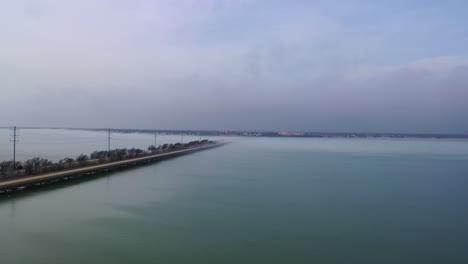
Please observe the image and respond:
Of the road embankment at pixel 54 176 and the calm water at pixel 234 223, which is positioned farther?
the road embankment at pixel 54 176

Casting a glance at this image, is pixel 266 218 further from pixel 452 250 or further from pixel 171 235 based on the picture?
pixel 452 250

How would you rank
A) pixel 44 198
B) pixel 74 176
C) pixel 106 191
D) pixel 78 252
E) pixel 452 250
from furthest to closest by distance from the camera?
pixel 74 176 < pixel 106 191 < pixel 44 198 < pixel 452 250 < pixel 78 252

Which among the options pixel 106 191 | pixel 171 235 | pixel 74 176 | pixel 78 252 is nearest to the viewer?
pixel 78 252

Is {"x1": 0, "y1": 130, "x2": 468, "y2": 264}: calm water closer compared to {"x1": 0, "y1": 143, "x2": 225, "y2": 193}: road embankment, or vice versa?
{"x1": 0, "y1": 130, "x2": 468, "y2": 264}: calm water

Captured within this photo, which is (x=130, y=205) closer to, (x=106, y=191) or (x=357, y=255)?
(x=106, y=191)

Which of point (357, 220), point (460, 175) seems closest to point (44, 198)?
point (357, 220)

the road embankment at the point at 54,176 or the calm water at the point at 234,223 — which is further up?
the road embankment at the point at 54,176

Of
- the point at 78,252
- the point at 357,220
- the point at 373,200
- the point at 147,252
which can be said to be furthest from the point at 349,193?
the point at 78,252

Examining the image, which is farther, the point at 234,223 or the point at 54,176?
the point at 54,176

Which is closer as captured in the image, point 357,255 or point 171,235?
point 357,255

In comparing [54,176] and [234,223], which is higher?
[54,176]

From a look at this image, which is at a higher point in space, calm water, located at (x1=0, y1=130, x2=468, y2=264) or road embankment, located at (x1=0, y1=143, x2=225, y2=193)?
road embankment, located at (x1=0, y1=143, x2=225, y2=193)
